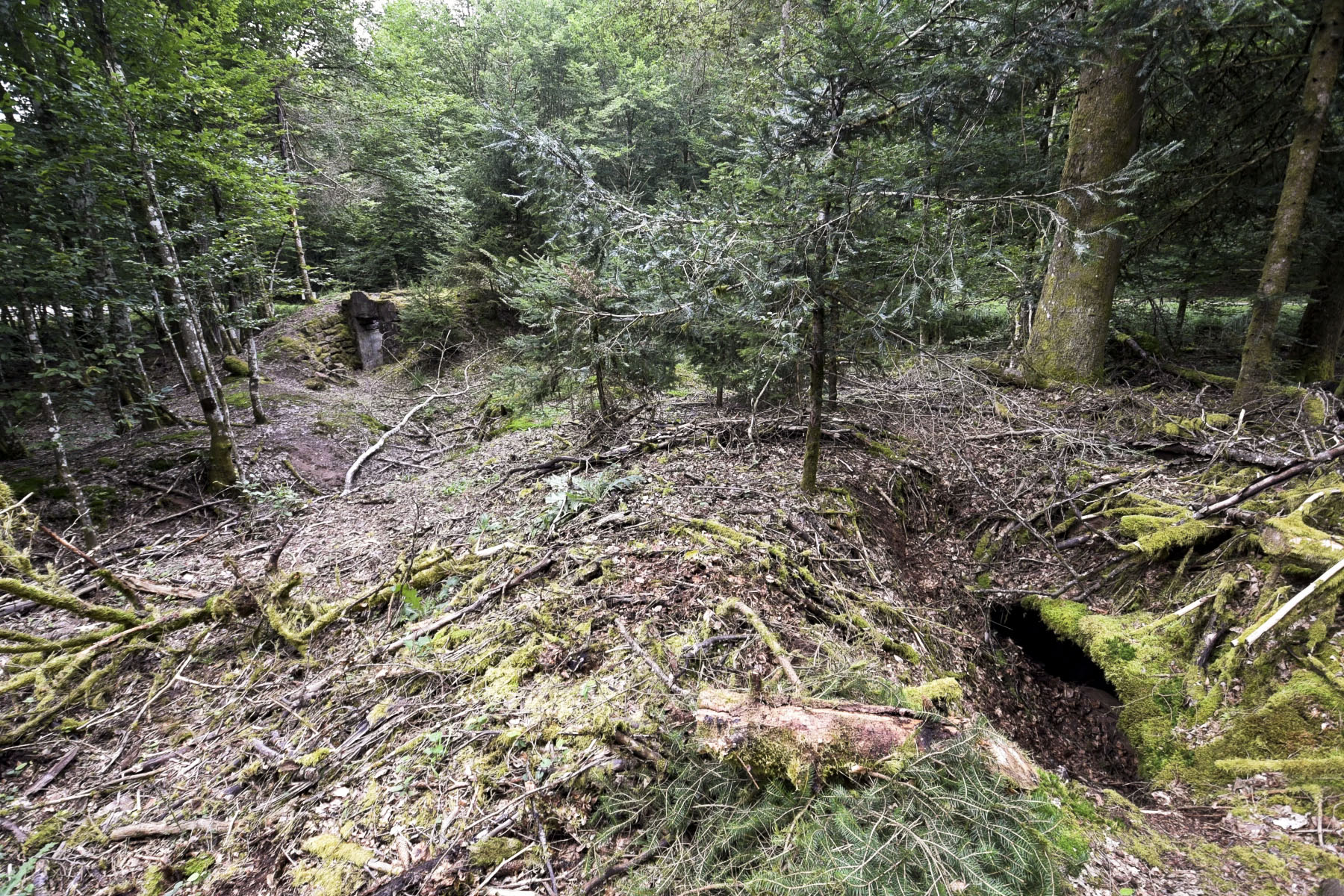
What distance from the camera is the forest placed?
2209 mm

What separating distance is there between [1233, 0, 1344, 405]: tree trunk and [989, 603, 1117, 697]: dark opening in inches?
143

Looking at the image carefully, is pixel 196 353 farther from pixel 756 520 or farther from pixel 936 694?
pixel 936 694

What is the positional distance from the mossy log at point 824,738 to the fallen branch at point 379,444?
769 centimetres

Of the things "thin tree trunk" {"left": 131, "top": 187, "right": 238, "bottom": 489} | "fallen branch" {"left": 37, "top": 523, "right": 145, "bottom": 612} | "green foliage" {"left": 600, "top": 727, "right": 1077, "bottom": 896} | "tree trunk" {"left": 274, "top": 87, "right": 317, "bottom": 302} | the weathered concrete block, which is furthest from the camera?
the weathered concrete block

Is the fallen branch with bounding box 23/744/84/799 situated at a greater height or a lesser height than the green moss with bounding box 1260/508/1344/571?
lesser

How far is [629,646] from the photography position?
309 centimetres

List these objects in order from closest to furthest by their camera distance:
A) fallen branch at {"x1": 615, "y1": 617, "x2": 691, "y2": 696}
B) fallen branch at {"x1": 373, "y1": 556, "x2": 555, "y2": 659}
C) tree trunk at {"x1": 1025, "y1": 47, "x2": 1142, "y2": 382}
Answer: fallen branch at {"x1": 615, "y1": 617, "x2": 691, "y2": 696}, fallen branch at {"x1": 373, "y1": 556, "x2": 555, "y2": 659}, tree trunk at {"x1": 1025, "y1": 47, "x2": 1142, "y2": 382}

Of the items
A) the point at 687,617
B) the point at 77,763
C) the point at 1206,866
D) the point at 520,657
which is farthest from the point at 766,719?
the point at 77,763

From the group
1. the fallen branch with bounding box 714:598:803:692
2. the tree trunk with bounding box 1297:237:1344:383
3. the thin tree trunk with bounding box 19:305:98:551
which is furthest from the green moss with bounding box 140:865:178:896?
the tree trunk with bounding box 1297:237:1344:383

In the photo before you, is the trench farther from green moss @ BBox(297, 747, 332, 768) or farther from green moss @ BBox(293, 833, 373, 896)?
green moss @ BBox(297, 747, 332, 768)

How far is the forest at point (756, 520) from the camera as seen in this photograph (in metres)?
2.21

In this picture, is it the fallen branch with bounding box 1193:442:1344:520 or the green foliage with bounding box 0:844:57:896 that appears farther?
the fallen branch with bounding box 1193:442:1344:520

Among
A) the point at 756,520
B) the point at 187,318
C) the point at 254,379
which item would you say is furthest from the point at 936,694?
the point at 254,379

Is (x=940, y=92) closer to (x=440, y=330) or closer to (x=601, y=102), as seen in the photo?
(x=440, y=330)
